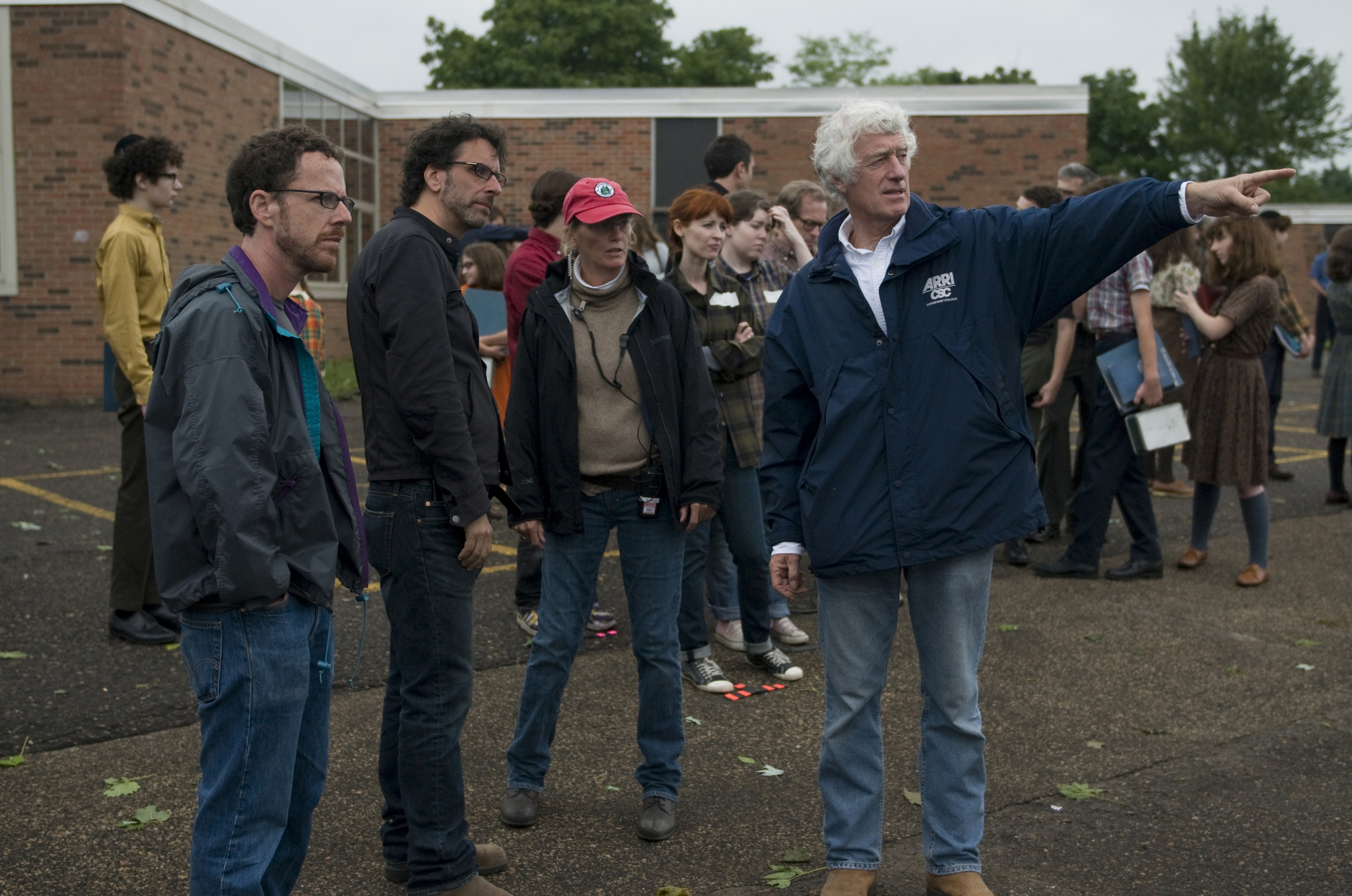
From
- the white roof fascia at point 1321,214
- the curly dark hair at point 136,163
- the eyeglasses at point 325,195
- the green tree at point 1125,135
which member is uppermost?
the green tree at point 1125,135

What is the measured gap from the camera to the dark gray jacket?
7.77 feet

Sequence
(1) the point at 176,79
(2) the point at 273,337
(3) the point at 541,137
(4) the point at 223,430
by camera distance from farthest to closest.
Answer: (3) the point at 541,137 → (1) the point at 176,79 → (2) the point at 273,337 → (4) the point at 223,430

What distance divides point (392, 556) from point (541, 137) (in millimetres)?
19505

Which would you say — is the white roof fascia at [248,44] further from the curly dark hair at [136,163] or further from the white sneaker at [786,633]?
the white sneaker at [786,633]

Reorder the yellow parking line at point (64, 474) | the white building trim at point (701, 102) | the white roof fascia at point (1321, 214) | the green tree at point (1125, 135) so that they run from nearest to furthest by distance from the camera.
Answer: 1. the yellow parking line at point (64, 474)
2. the white building trim at point (701, 102)
3. the white roof fascia at point (1321, 214)
4. the green tree at point (1125, 135)

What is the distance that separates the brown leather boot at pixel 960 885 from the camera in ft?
10.6

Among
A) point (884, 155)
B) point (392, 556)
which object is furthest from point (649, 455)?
point (884, 155)

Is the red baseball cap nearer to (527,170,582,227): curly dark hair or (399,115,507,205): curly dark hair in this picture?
(399,115,507,205): curly dark hair

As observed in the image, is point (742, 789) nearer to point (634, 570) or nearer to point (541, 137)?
point (634, 570)

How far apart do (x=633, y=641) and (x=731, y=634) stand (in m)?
1.85

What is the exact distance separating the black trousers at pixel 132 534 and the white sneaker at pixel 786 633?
2.93 m

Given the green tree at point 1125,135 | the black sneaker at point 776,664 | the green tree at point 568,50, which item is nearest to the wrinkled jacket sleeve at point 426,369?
the black sneaker at point 776,664

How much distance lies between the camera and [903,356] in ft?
10.6

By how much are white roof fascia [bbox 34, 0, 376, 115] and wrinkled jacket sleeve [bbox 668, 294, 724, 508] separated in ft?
44.0
